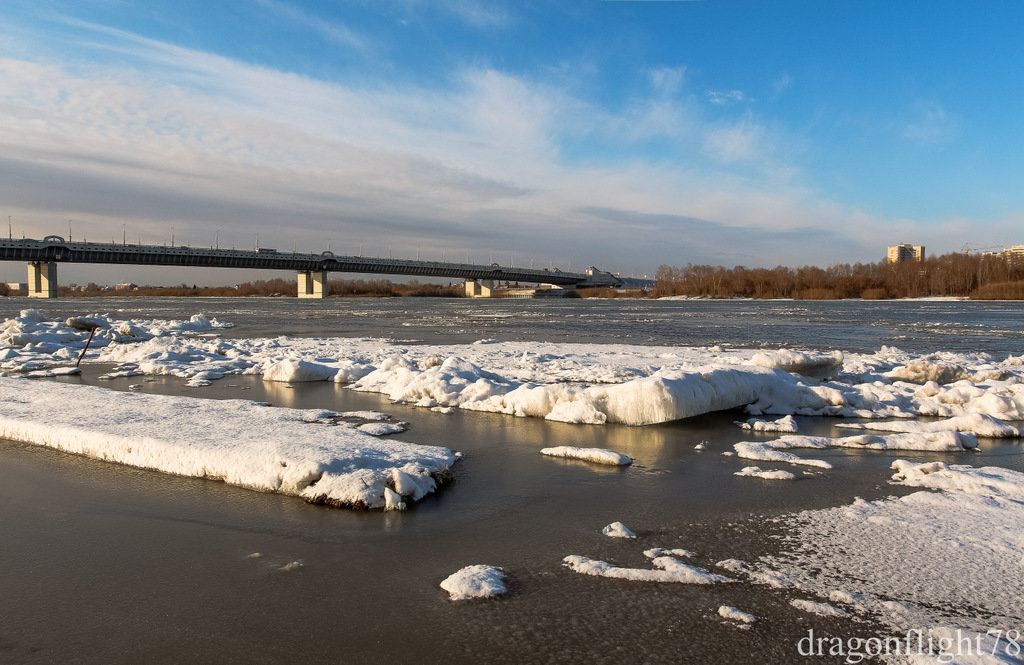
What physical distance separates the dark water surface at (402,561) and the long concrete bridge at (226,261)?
88018 mm

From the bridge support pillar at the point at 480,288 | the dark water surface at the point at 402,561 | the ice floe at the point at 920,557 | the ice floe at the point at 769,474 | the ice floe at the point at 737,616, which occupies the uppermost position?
the bridge support pillar at the point at 480,288

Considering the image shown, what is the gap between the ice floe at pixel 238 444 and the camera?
612cm

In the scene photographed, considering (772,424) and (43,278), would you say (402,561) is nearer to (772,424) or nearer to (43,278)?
(772,424)

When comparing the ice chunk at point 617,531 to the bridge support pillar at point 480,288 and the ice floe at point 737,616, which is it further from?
the bridge support pillar at point 480,288

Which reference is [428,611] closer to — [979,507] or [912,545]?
[912,545]

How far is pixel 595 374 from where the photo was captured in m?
14.5

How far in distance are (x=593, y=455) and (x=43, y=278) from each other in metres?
102

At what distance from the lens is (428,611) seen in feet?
12.7

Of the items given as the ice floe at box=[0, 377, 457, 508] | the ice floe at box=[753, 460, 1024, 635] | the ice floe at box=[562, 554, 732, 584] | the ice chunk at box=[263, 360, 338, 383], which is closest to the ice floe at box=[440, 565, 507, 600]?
the ice floe at box=[562, 554, 732, 584]

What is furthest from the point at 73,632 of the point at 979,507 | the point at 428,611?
the point at 979,507

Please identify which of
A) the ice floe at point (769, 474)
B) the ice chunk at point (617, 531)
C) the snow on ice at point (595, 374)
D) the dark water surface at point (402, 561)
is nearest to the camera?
the dark water surface at point (402, 561)

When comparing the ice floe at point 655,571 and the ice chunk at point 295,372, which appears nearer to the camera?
the ice floe at point 655,571

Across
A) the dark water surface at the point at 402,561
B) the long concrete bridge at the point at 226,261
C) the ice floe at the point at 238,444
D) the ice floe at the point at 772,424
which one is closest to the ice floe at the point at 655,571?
the dark water surface at the point at 402,561

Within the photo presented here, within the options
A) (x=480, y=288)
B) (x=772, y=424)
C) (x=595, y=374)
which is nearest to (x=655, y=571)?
(x=772, y=424)
